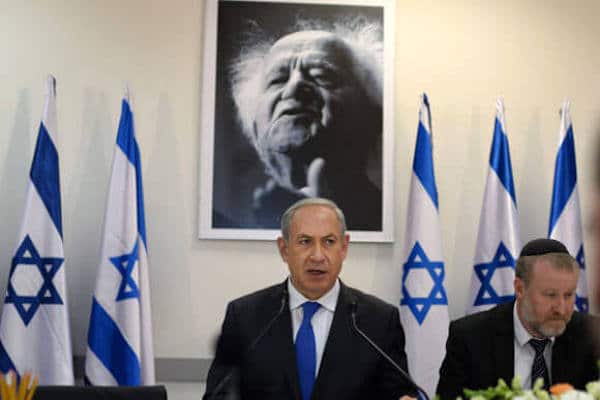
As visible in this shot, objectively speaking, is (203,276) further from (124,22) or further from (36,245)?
(124,22)

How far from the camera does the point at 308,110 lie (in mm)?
4359

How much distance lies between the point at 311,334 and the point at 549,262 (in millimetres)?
850

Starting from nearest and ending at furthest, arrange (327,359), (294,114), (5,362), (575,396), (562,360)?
(575,396), (327,359), (562,360), (5,362), (294,114)

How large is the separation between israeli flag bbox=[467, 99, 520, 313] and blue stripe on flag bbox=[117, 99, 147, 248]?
6.00 feet

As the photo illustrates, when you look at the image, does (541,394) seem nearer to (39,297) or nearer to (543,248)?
(543,248)

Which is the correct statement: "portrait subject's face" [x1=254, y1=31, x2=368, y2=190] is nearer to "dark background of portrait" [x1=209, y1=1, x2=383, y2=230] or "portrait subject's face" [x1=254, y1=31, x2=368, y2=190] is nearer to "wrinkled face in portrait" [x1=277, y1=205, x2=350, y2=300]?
"dark background of portrait" [x1=209, y1=1, x2=383, y2=230]

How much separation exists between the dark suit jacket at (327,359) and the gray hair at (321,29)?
74.7 inches

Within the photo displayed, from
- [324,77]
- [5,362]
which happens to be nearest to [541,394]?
[5,362]

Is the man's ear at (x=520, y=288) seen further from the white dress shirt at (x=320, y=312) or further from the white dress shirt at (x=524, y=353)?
the white dress shirt at (x=320, y=312)

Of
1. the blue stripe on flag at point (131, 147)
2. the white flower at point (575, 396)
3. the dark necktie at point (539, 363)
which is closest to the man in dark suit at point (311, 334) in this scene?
the dark necktie at point (539, 363)

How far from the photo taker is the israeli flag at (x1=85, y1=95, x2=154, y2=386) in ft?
12.9

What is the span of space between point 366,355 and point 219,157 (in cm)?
208

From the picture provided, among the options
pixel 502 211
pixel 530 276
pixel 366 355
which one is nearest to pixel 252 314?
pixel 366 355

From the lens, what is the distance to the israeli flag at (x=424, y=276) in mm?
4027
